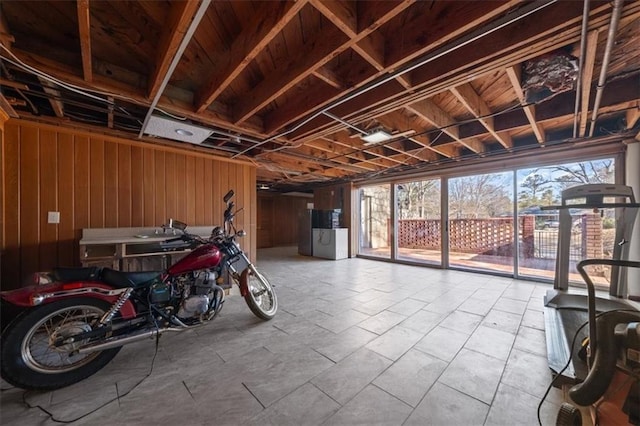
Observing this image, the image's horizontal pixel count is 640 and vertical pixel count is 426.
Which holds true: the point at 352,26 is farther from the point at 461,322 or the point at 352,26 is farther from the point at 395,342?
the point at 461,322

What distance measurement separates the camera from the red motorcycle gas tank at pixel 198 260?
2.16 meters

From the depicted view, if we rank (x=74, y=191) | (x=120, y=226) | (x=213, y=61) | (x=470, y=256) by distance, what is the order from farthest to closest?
(x=470, y=256) → (x=120, y=226) → (x=74, y=191) → (x=213, y=61)

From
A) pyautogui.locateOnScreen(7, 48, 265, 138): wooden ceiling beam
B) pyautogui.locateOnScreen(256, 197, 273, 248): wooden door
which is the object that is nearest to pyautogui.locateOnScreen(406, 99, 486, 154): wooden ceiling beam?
pyautogui.locateOnScreen(7, 48, 265, 138): wooden ceiling beam

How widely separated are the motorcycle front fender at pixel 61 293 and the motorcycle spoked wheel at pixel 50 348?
0.14 ft

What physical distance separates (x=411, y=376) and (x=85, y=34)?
3.08m

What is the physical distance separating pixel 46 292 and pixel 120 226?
1.80 meters

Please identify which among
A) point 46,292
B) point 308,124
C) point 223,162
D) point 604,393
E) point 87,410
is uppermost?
point 308,124

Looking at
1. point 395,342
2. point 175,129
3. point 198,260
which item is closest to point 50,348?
point 198,260

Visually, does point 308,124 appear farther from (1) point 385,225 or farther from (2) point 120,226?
(1) point 385,225

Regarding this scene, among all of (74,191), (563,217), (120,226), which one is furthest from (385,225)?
(74,191)

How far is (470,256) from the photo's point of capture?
535 cm

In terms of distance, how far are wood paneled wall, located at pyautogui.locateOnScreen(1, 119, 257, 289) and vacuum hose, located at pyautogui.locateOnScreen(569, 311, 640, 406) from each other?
4218 mm

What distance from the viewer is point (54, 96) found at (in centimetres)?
221

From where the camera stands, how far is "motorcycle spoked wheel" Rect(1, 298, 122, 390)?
1494 mm
